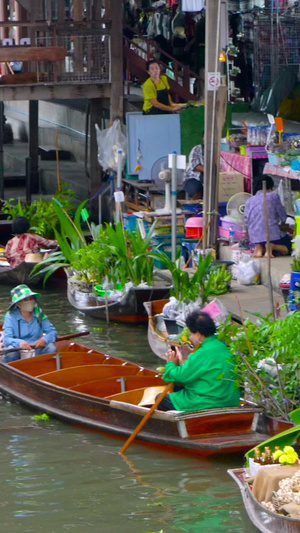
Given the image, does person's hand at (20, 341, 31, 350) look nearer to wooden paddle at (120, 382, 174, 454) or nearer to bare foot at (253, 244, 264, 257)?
wooden paddle at (120, 382, 174, 454)

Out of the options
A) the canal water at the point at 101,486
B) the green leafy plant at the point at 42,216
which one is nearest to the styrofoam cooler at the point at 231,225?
the green leafy plant at the point at 42,216

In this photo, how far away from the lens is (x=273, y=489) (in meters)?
6.05

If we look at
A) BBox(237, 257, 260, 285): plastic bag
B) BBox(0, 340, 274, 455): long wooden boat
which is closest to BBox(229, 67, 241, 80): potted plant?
BBox(237, 257, 260, 285): plastic bag

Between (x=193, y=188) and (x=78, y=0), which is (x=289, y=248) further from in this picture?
(x=78, y=0)

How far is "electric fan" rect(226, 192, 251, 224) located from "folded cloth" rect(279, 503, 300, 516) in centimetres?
791

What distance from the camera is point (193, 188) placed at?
14.9 m

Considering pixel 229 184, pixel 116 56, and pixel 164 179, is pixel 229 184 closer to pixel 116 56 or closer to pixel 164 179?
pixel 164 179

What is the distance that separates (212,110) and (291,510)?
7.46 meters

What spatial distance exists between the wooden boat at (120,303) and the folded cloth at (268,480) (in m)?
6.41

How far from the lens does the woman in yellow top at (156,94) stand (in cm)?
1611

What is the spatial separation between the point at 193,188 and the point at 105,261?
8.30 ft

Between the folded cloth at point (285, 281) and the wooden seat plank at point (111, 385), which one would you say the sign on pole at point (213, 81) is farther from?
the wooden seat plank at point (111, 385)

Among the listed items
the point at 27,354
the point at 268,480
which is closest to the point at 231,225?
the point at 27,354

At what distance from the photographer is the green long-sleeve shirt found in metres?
7.73
